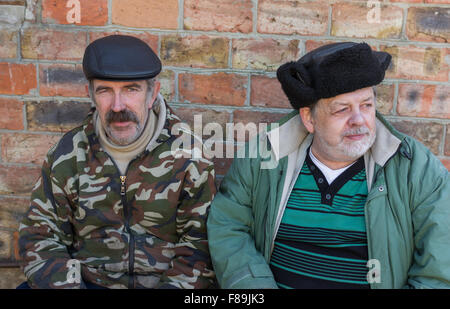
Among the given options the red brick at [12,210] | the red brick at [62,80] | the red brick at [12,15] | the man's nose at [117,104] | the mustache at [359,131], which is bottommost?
the red brick at [12,210]

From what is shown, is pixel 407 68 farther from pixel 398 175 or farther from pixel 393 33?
pixel 398 175

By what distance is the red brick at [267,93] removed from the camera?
2.35m

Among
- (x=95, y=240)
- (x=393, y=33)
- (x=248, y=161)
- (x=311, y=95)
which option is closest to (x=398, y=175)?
(x=311, y=95)

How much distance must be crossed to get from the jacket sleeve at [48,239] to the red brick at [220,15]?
3.10 ft

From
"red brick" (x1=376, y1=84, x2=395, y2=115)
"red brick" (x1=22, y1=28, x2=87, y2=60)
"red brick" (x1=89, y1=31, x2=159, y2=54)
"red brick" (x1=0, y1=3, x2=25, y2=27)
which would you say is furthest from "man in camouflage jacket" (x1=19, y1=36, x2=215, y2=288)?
"red brick" (x1=376, y1=84, x2=395, y2=115)

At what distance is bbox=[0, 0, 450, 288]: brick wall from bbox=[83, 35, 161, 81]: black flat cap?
0.33 metres

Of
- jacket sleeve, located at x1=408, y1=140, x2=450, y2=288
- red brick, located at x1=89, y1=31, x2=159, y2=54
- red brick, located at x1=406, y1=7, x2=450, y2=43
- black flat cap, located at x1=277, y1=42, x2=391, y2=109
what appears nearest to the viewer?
jacket sleeve, located at x1=408, y1=140, x2=450, y2=288

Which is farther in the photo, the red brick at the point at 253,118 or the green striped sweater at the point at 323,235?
the red brick at the point at 253,118

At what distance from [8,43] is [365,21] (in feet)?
5.64

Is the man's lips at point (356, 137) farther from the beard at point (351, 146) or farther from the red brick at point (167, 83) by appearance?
the red brick at point (167, 83)

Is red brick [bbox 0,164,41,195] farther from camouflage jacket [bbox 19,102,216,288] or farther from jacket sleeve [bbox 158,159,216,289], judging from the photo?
jacket sleeve [bbox 158,159,216,289]

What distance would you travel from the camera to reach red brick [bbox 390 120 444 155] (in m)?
2.33

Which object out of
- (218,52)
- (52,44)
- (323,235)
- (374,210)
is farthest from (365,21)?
(52,44)

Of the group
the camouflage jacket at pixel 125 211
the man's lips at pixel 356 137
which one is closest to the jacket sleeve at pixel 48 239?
the camouflage jacket at pixel 125 211
